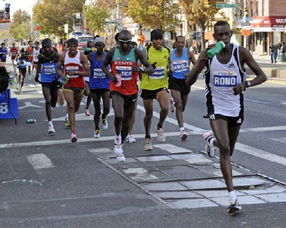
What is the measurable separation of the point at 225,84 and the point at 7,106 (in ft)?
33.0

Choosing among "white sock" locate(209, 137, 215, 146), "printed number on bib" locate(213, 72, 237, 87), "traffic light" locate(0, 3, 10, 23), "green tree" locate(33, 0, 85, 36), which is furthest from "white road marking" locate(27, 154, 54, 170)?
"green tree" locate(33, 0, 85, 36)

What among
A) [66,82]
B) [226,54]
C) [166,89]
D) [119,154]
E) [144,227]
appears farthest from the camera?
[66,82]

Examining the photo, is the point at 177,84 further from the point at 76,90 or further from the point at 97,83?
the point at 76,90

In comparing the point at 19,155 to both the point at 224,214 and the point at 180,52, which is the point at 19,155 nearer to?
the point at 180,52

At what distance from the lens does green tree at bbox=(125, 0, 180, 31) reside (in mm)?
66875

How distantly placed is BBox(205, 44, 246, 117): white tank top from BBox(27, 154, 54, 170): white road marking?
3.57 meters

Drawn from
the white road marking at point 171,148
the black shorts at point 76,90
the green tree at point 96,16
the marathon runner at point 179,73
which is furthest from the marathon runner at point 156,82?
the green tree at point 96,16

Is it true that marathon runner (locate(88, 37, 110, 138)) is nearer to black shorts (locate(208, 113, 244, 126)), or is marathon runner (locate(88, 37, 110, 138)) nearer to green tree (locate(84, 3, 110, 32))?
black shorts (locate(208, 113, 244, 126))

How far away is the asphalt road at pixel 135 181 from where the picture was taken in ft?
22.2

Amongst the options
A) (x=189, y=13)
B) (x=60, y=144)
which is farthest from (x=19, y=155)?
(x=189, y=13)

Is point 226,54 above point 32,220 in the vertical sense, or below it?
above

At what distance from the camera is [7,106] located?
53.6ft

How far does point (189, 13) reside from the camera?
60375 millimetres

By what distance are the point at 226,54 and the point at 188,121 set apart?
8369 millimetres
